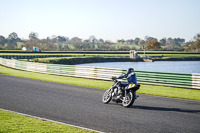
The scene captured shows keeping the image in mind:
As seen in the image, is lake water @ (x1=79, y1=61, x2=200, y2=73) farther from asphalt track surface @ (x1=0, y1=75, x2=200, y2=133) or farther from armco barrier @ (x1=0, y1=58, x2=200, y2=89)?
asphalt track surface @ (x1=0, y1=75, x2=200, y2=133)

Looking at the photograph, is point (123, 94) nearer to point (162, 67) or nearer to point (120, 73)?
point (120, 73)

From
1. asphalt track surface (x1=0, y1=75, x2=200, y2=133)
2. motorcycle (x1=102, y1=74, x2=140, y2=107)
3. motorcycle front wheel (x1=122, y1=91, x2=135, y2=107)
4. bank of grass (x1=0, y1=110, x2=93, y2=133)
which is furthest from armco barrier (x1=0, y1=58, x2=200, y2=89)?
bank of grass (x1=0, y1=110, x2=93, y2=133)

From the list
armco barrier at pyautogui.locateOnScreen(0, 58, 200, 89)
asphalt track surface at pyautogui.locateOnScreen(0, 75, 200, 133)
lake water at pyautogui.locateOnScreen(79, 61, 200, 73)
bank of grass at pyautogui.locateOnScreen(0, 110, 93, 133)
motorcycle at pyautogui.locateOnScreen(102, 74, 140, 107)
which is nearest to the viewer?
bank of grass at pyautogui.locateOnScreen(0, 110, 93, 133)

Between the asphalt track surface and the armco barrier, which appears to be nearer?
the asphalt track surface

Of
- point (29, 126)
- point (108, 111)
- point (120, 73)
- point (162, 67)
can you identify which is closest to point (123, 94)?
point (108, 111)

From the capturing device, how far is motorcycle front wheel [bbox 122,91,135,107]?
39.7ft

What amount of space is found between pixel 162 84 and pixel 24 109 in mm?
11362

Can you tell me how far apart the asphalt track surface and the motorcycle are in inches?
10.9

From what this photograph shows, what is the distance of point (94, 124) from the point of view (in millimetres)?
9508

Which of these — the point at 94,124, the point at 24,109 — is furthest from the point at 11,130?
the point at 24,109

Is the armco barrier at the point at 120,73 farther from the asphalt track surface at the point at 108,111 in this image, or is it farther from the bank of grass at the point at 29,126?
the bank of grass at the point at 29,126

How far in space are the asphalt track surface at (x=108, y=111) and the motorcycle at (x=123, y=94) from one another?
277 millimetres

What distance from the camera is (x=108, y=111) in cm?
1162

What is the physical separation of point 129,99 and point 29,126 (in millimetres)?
4712
